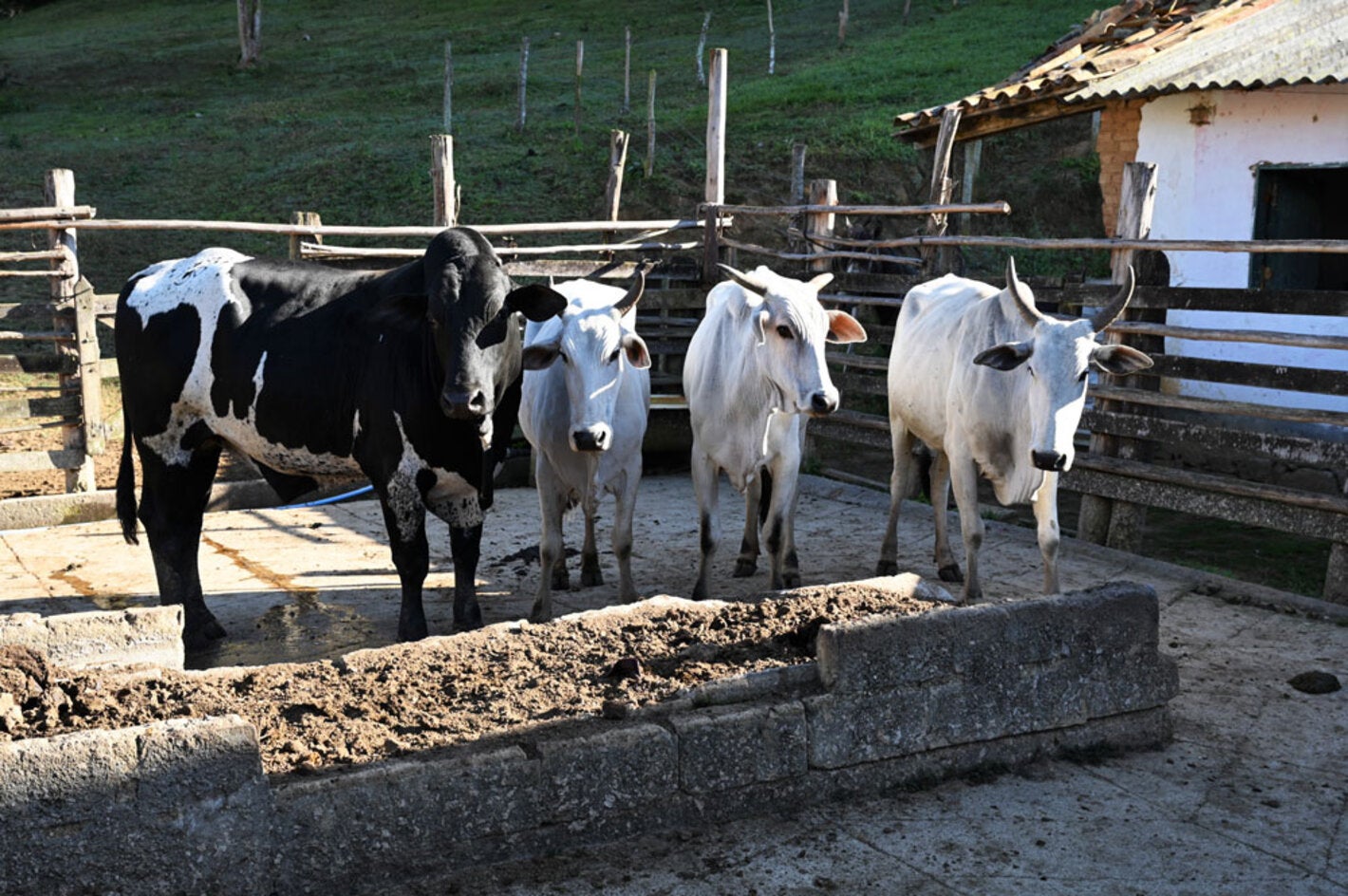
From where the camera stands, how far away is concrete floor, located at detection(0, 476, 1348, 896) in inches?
152

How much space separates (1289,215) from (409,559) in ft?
27.2

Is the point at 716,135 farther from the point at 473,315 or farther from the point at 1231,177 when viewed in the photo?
the point at 473,315

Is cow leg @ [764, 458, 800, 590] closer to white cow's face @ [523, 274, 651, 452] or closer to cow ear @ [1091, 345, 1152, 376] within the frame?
white cow's face @ [523, 274, 651, 452]

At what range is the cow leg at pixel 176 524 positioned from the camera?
20.5ft

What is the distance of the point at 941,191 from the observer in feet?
31.0

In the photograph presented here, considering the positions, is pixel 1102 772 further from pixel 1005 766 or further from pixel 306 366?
pixel 306 366

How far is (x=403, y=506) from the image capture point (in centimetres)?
580

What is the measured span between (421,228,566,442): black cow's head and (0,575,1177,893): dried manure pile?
1129 millimetres

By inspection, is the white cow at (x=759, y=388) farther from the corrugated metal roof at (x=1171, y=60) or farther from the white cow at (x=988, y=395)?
the corrugated metal roof at (x=1171, y=60)

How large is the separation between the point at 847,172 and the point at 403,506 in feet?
51.6

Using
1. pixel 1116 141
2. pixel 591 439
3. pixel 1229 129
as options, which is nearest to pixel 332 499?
pixel 591 439

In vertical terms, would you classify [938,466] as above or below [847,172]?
below

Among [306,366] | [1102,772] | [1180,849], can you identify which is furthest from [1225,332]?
[306,366]

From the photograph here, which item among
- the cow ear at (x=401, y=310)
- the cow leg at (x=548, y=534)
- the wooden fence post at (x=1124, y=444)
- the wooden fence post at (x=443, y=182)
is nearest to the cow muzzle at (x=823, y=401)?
the cow leg at (x=548, y=534)
